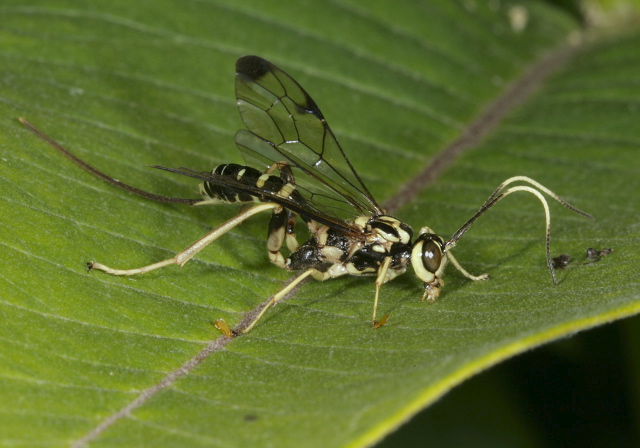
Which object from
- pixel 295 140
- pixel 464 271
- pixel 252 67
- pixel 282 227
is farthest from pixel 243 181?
pixel 464 271

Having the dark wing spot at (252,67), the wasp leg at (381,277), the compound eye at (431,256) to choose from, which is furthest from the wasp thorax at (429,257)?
the dark wing spot at (252,67)

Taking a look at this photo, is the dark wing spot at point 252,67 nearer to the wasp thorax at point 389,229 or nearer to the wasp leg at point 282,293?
the wasp thorax at point 389,229

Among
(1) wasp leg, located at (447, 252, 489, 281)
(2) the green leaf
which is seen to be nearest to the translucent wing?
(2) the green leaf

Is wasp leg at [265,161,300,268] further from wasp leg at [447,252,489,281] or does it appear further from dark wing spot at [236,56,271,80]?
wasp leg at [447,252,489,281]

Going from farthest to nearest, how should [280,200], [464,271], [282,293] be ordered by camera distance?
[464,271]
[280,200]
[282,293]

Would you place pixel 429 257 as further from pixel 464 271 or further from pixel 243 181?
pixel 243 181

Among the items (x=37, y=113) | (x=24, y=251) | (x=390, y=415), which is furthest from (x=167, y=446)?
(x=37, y=113)
